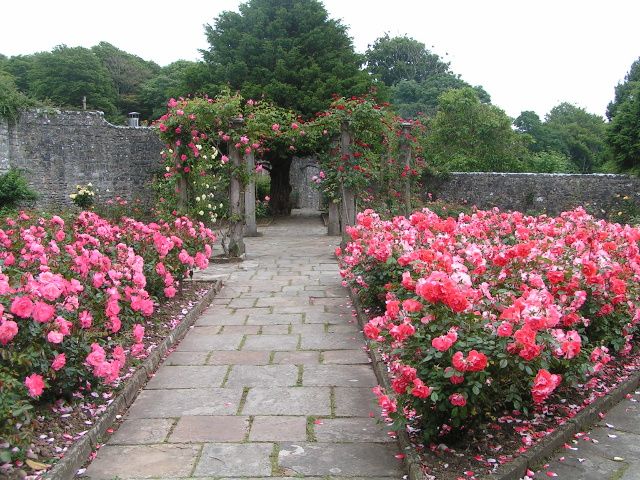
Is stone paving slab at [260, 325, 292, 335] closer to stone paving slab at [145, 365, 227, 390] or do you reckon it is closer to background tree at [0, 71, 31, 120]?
stone paving slab at [145, 365, 227, 390]

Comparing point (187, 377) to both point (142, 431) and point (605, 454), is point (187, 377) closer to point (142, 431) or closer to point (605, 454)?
point (142, 431)

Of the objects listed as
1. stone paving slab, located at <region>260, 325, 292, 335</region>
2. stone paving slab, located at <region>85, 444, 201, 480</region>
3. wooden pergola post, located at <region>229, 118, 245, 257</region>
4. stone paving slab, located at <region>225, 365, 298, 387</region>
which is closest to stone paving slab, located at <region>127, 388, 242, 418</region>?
stone paving slab, located at <region>225, 365, 298, 387</region>

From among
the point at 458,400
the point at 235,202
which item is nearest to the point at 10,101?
the point at 235,202

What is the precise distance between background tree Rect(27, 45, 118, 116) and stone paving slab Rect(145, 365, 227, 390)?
29.7 m

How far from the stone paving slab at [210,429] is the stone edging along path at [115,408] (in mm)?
349

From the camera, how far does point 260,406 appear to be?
3303mm

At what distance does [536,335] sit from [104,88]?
33752mm

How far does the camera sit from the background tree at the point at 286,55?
15.1m

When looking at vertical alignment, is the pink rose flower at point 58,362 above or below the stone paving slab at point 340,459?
above

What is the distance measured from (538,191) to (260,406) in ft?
35.4

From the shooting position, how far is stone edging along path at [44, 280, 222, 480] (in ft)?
8.00

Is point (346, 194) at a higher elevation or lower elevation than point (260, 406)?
higher

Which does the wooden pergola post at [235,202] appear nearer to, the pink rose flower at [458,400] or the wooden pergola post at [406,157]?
the wooden pergola post at [406,157]

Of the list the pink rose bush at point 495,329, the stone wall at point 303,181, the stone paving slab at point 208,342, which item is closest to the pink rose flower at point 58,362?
the pink rose bush at point 495,329
